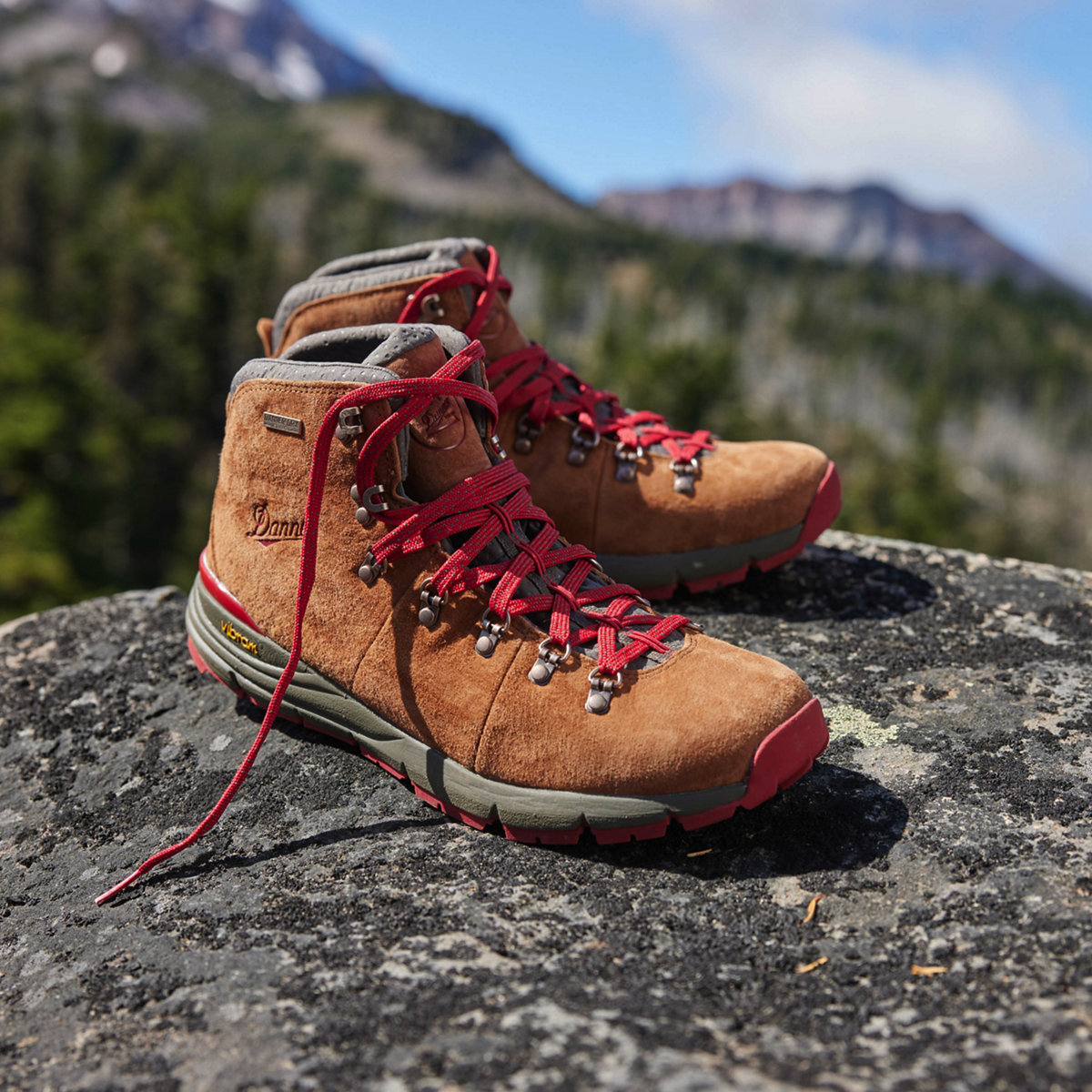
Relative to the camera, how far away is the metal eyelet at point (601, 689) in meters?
2.12

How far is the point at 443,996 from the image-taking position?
5.49ft

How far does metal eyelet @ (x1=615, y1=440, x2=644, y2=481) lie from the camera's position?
3.28 metres

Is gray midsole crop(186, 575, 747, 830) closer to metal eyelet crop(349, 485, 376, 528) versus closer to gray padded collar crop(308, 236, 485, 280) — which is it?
metal eyelet crop(349, 485, 376, 528)

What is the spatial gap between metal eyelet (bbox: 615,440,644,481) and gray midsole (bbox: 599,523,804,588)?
0.28 metres

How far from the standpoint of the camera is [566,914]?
76.7 inches

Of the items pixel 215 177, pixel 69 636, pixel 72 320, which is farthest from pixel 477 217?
pixel 69 636

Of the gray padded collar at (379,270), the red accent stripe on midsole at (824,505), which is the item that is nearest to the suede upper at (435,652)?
the gray padded collar at (379,270)

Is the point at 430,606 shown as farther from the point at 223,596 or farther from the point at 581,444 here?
the point at 581,444

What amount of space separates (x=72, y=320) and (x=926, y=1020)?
49.9 metres

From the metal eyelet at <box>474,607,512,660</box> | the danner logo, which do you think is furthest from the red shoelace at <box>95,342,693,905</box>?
the danner logo

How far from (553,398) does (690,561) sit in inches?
30.3

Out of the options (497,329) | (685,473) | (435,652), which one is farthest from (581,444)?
(435,652)

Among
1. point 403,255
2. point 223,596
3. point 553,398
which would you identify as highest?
point 403,255

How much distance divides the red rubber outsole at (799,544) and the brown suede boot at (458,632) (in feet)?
2.99
